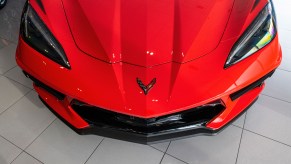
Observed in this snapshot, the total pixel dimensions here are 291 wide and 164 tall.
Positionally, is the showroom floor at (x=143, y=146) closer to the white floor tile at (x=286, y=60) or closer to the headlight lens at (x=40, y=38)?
the white floor tile at (x=286, y=60)

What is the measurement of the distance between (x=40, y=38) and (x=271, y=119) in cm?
140

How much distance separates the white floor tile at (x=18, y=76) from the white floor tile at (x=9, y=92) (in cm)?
3

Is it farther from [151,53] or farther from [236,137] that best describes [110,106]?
[236,137]

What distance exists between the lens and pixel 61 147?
53.5 inches

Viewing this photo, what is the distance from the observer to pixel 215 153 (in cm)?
130

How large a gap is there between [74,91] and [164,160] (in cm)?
66

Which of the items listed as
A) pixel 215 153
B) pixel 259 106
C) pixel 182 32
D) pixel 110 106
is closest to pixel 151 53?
pixel 182 32

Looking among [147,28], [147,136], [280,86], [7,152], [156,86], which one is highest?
[147,28]

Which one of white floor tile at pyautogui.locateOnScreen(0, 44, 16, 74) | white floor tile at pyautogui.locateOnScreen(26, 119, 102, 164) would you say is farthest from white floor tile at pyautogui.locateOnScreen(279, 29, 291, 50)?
white floor tile at pyautogui.locateOnScreen(0, 44, 16, 74)

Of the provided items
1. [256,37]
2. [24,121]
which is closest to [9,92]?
[24,121]

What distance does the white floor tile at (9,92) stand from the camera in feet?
5.35

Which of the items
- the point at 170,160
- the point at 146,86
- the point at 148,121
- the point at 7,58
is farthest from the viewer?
the point at 7,58

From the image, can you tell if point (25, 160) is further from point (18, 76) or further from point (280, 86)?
point (280, 86)

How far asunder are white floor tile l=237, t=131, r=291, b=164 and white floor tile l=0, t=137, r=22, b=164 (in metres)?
1.26
